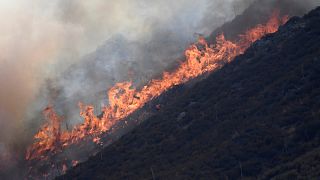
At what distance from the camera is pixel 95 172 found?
407 feet

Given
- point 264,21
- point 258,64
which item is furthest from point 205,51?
point 258,64

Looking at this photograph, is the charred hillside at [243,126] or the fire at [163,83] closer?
the charred hillside at [243,126]

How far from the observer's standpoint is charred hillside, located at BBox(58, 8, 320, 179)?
9150 cm

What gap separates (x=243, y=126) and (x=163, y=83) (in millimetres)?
79337

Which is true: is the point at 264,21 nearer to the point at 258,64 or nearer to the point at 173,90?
the point at 173,90

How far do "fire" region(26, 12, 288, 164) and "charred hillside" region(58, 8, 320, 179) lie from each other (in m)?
28.3

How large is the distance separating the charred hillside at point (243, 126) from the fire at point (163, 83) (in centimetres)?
2827

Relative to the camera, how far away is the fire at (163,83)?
17606cm

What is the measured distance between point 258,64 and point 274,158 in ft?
141

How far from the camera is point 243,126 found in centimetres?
10719

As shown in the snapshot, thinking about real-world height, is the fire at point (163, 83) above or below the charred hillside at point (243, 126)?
above

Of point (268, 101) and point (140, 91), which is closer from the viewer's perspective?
point (268, 101)

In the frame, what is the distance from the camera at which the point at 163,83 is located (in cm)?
18462

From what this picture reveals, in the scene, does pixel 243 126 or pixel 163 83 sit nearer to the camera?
pixel 243 126
